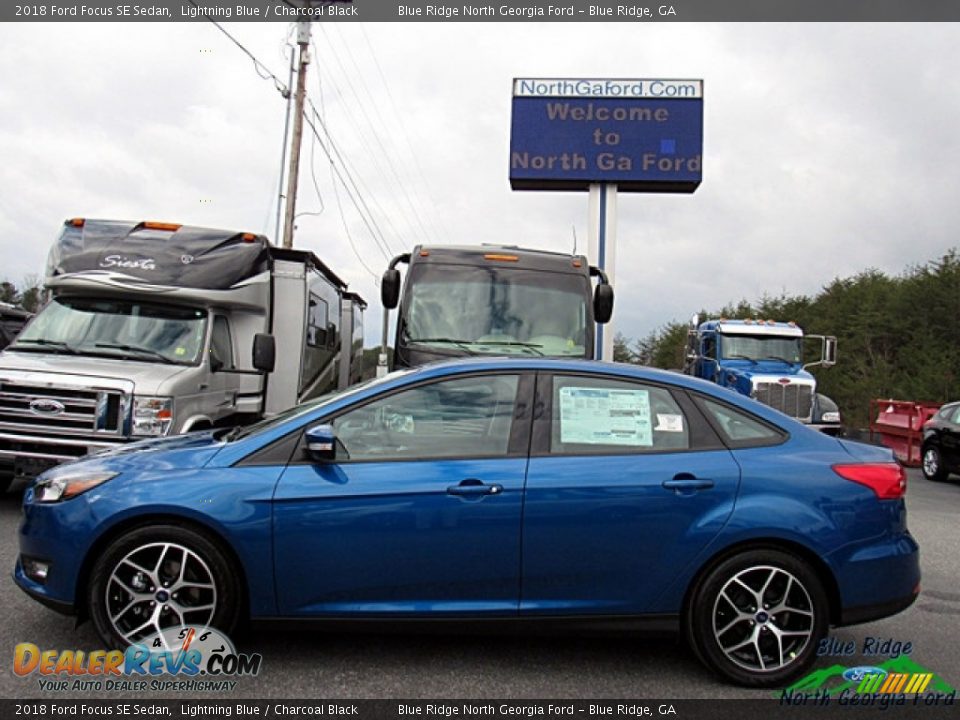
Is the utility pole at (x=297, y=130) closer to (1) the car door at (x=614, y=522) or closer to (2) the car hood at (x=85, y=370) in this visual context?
(2) the car hood at (x=85, y=370)

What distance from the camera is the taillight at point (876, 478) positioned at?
13.3 ft

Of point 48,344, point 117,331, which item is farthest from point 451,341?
point 48,344

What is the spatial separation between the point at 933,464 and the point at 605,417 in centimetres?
1258

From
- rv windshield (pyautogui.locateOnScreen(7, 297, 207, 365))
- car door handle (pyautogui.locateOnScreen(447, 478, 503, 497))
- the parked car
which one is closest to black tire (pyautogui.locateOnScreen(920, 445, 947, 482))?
the parked car

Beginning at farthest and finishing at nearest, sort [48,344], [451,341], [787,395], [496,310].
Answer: [787,395] < [496,310] < [451,341] < [48,344]

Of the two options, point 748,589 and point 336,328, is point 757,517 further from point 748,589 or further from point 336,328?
point 336,328

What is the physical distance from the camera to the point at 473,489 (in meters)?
3.88

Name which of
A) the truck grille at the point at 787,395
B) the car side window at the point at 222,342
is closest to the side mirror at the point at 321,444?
the car side window at the point at 222,342

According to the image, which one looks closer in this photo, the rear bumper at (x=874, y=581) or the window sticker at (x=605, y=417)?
the rear bumper at (x=874, y=581)

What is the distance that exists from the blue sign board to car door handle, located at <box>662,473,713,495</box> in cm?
1554

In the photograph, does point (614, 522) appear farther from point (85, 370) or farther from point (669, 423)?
point (85, 370)

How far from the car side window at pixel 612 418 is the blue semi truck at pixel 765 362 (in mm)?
11540

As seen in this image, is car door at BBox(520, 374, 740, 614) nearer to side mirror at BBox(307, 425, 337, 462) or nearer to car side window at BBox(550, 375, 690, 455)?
car side window at BBox(550, 375, 690, 455)

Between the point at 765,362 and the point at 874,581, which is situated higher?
the point at 765,362
